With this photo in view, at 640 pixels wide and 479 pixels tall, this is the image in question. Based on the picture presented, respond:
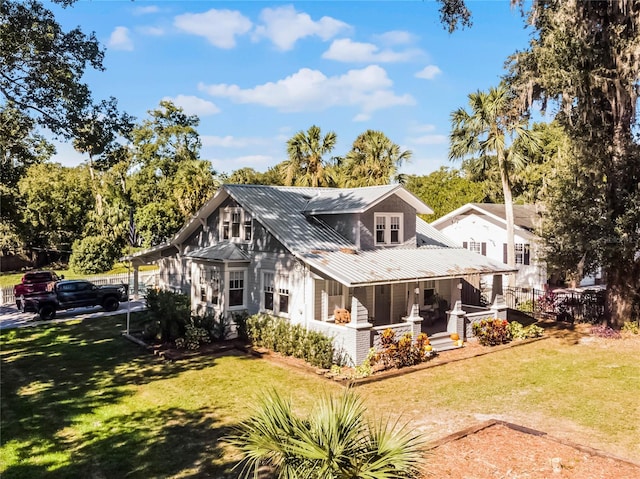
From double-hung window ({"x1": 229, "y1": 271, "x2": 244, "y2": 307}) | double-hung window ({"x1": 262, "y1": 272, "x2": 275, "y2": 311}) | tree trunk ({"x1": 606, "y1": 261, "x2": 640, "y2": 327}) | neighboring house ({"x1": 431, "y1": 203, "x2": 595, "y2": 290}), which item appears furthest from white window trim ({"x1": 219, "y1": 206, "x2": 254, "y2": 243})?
neighboring house ({"x1": 431, "y1": 203, "x2": 595, "y2": 290})

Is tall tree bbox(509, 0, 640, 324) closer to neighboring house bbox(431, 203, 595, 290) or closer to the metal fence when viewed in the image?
neighboring house bbox(431, 203, 595, 290)

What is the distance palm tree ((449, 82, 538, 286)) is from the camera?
86.9 feet

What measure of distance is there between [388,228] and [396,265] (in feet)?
10.1

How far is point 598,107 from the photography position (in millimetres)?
19125

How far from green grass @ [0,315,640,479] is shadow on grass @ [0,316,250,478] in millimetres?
29

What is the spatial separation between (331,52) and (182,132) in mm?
40068

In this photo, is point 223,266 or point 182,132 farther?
point 182,132

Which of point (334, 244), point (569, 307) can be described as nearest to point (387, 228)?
point (334, 244)

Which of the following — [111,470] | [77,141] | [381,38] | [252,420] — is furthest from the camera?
→ [77,141]

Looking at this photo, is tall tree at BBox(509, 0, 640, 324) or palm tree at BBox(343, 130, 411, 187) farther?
palm tree at BBox(343, 130, 411, 187)

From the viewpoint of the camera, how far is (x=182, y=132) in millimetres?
53469

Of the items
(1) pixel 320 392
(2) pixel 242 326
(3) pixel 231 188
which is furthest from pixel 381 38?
(2) pixel 242 326

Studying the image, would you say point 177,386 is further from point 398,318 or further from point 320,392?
point 398,318

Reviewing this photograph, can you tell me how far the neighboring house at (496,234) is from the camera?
→ 108 feet
